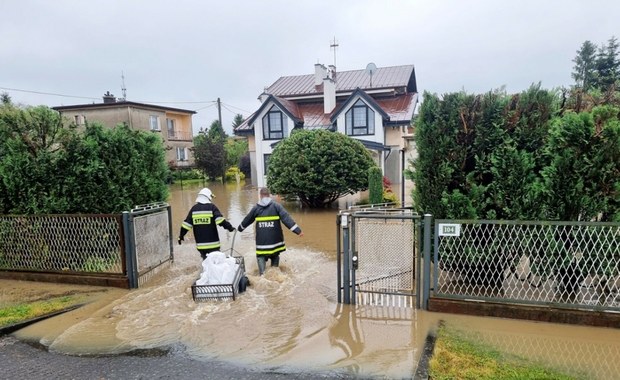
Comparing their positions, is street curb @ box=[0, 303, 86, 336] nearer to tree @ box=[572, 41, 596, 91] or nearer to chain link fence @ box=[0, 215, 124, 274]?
chain link fence @ box=[0, 215, 124, 274]

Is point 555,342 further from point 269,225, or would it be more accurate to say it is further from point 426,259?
point 269,225

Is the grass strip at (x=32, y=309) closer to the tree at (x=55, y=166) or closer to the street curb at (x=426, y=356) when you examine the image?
the tree at (x=55, y=166)

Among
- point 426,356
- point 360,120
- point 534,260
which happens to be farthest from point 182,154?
point 426,356

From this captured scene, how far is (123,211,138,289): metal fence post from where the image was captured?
6.13 meters

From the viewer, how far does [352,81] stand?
92.8ft

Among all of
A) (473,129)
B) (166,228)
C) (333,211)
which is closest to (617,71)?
(333,211)

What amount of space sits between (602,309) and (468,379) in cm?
220

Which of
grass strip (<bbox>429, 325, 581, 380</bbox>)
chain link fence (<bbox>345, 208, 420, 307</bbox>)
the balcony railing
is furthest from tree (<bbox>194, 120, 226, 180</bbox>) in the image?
grass strip (<bbox>429, 325, 581, 380</bbox>)

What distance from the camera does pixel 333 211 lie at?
1534 centimetres

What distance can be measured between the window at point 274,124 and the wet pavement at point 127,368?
21.5 metres

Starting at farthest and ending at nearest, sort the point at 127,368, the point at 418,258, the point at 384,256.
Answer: the point at 384,256 → the point at 418,258 → the point at 127,368

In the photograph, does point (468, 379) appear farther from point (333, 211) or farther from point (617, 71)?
point (617, 71)

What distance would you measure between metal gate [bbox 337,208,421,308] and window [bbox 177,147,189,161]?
35983 millimetres

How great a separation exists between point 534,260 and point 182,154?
3796cm
